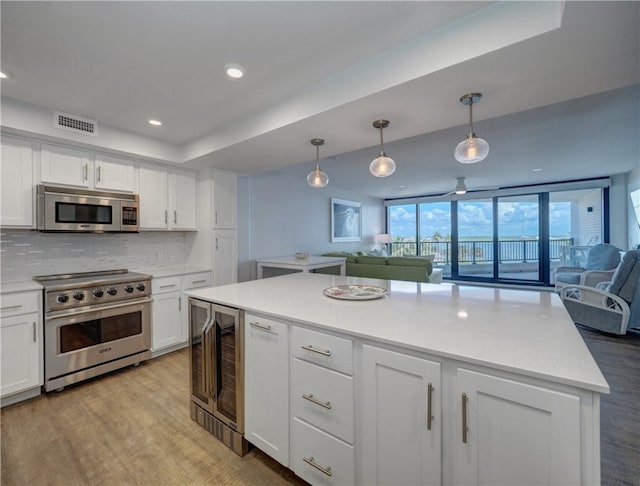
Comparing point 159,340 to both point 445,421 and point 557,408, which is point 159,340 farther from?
point 557,408

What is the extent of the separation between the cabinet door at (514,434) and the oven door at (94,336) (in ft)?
9.70

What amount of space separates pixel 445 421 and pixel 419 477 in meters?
0.27

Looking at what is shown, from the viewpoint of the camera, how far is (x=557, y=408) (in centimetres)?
86

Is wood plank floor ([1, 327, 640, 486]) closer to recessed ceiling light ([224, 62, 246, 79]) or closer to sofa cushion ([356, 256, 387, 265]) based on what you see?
recessed ceiling light ([224, 62, 246, 79])

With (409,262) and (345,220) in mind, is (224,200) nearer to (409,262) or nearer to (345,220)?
(409,262)

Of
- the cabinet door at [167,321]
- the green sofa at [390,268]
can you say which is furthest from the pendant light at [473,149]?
the cabinet door at [167,321]

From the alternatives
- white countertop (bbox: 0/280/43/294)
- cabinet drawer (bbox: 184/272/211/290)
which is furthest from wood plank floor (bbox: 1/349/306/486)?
cabinet drawer (bbox: 184/272/211/290)

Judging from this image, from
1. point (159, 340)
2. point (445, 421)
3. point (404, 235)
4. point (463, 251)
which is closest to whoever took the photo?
point (445, 421)

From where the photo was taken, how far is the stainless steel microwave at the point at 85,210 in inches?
96.3

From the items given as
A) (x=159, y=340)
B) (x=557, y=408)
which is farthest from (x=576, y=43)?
(x=159, y=340)

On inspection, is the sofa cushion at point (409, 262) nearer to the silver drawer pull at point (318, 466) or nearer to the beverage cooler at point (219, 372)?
the beverage cooler at point (219, 372)


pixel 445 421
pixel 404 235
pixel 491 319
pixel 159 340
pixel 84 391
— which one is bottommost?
pixel 84 391

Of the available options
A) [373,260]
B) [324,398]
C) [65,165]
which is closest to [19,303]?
[65,165]

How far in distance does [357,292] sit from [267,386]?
0.80 metres
